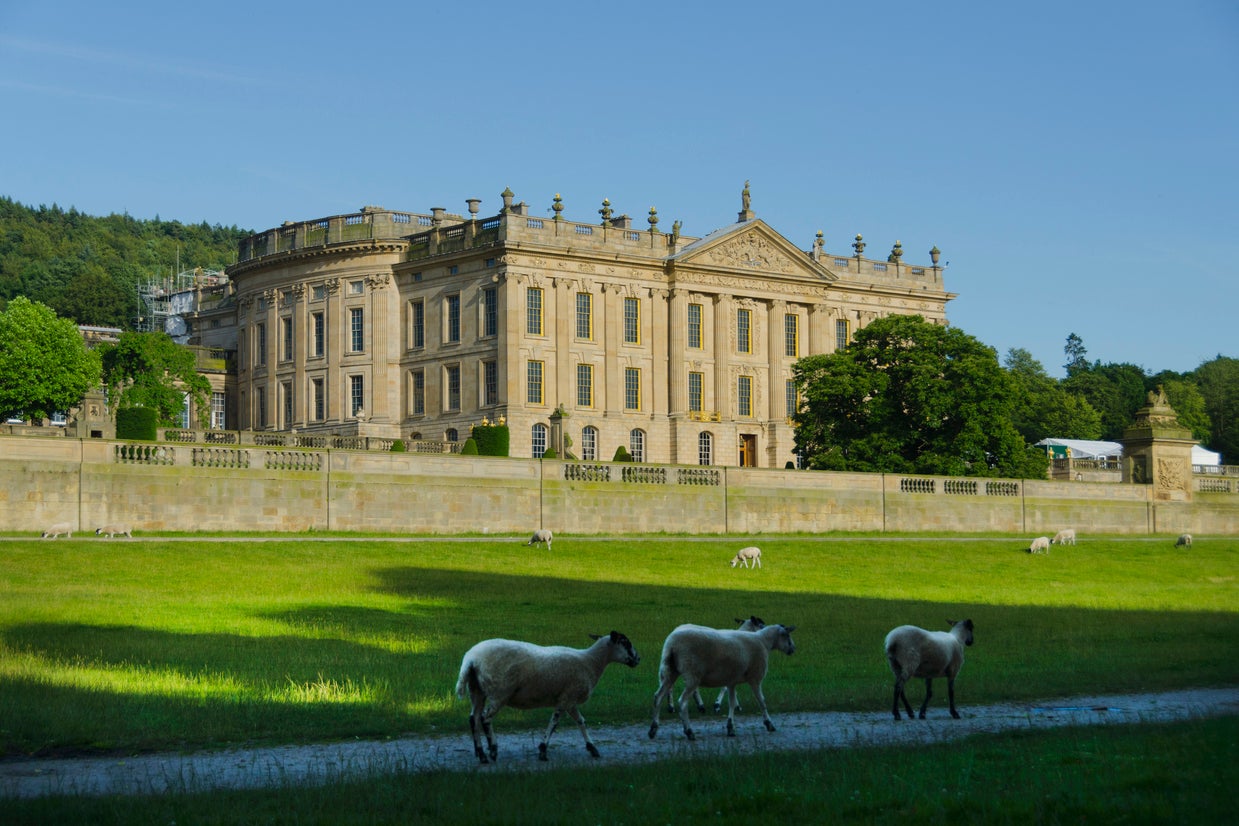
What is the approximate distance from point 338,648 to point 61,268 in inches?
6305

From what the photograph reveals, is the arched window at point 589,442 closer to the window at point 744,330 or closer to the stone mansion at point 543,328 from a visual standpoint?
the stone mansion at point 543,328

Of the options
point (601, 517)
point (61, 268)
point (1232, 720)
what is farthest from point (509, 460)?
point (61, 268)

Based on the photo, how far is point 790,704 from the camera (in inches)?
803

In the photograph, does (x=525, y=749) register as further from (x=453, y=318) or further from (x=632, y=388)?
(x=453, y=318)

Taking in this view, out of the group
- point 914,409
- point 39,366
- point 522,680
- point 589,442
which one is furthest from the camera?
point 39,366

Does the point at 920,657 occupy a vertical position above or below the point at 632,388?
below

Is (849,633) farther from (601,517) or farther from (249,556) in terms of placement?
(601,517)

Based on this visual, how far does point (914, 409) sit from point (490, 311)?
26201 millimetres

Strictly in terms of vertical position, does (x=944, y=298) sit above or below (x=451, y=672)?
above

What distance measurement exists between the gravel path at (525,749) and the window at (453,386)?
74.4m

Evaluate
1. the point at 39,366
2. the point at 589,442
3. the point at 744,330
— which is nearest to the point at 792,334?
the point at 744,330

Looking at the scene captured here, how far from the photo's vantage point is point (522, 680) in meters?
16.0

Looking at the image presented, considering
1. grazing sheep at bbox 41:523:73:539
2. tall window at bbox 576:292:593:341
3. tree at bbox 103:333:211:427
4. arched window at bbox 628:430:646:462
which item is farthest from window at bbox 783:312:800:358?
grazing sheep at bbox 41:523:73:539

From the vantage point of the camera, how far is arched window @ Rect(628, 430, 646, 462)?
93750 millimetres
